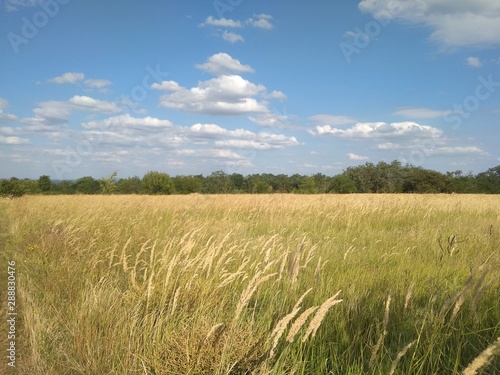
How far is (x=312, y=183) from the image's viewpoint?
78500 mm

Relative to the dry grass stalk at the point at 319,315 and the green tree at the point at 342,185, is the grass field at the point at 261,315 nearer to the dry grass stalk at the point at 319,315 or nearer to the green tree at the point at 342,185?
the dry grass stalk at the point at 319,315

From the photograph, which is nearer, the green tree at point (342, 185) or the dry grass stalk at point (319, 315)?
the dry grass stalk at point (319, 315)

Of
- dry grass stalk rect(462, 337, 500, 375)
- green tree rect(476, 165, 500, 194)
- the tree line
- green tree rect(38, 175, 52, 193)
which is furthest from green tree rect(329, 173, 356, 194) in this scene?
dry grass stalk rect(462, 337, 500, 375)

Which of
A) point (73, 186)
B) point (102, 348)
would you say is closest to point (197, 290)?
point (102, 348)

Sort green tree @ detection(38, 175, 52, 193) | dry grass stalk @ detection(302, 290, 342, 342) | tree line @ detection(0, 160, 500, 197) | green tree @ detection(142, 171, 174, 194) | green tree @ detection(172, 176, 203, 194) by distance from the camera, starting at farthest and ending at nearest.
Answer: green tree @ detection(172, 176, 203, 194) < green tree @ detection(38, 175, 52, 193) < green tree @ detection(142, 171, 174, 194) < tree line @ detection(0, 160, 500, 197) < dry grass stalk @ detection(302, 290, 342, 342)

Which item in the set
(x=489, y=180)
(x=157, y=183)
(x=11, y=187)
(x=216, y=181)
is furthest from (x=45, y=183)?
(x=489, y=180)

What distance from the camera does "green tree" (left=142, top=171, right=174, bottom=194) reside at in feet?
215

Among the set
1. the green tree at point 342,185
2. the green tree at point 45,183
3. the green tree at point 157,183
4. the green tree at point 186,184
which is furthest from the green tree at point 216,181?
the green tree at point 45,183

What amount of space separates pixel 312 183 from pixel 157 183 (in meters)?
38.0

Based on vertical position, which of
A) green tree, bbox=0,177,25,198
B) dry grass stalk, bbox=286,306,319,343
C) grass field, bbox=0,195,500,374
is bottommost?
grass field, bbox=0,195,500,374

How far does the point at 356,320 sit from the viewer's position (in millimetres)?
2156

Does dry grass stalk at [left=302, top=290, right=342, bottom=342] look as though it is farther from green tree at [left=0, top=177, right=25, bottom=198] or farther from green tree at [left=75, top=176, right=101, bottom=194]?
green tree at [left=75, top=176, right=101, bottom=194]

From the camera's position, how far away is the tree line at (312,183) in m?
50.8

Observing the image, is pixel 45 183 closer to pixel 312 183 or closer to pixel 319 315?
pixel 312 183
